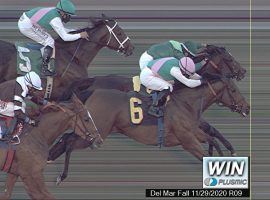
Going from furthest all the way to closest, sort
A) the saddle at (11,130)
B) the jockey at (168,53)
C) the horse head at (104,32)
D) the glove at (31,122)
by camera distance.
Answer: the jockey at (168,53)
the horse head at (104,32)
the glove at (31,122)
the saddle at (11,130)

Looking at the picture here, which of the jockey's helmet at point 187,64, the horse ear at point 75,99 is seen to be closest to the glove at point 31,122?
the horse ear at point 75,99

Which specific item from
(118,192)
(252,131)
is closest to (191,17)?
(252,131)

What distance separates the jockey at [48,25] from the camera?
1557 cm

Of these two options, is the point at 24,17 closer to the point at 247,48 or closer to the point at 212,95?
the point at 212,95

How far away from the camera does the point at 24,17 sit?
15.9m

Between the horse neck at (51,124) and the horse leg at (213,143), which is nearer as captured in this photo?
the horse neck at (51,124)

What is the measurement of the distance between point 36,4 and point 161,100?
342 cm

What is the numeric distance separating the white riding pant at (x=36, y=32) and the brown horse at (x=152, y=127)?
2.38 feet

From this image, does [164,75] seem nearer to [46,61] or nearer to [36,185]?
[46,61]

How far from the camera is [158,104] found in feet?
50.7

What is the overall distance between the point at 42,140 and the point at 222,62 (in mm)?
2687

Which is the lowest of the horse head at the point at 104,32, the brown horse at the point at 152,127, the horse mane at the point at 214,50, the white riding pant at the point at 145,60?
the brown horse at the point at 152,127

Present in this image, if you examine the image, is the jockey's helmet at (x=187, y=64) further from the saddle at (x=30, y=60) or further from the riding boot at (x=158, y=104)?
the saddle at (x=30, y=60)

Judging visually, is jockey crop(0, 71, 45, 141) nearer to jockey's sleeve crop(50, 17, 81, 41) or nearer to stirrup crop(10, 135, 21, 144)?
stirrup crop(10, 135, 21, 144)
